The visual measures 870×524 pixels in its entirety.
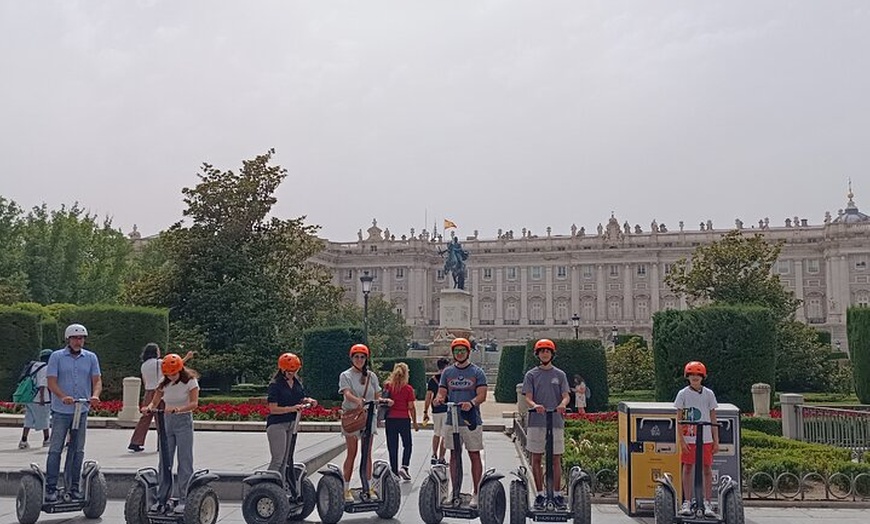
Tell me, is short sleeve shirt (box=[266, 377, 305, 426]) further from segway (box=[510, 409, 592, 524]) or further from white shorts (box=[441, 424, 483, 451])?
segway (box=[510, 409, 592, 524])

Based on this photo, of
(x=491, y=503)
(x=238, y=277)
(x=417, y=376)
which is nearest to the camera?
(x=491, y=503)

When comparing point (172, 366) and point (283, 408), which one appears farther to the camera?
point (283, 408)

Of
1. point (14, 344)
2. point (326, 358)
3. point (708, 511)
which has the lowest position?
point (708, 511)

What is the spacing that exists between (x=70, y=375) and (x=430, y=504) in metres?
3.73

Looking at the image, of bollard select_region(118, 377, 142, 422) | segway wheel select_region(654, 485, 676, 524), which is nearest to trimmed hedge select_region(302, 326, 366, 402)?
bollard select_region(118, 377, 142, 422)

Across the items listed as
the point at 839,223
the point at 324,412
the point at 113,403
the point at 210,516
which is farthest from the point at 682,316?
the point at 839,223

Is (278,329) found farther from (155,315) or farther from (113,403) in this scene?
(113,403)

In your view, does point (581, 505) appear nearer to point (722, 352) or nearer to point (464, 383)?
point (464, 383)

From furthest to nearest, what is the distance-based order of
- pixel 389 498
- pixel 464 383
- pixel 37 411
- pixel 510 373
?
pixel 510 373
pixel 37 411
pixel 389 498
pixel 464 383

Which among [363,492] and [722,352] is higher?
[722,352]

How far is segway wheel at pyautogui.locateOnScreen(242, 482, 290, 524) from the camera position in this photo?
27.6ft

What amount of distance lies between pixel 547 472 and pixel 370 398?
216cm

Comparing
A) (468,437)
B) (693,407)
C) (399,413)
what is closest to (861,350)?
(399,413)

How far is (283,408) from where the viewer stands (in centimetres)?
873
